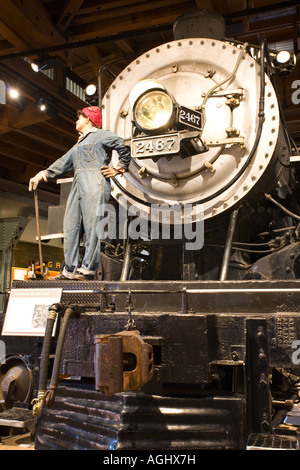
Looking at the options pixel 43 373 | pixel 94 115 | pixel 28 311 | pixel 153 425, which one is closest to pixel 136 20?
pixel 94 115

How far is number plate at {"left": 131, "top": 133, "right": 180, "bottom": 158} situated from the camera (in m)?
2.67

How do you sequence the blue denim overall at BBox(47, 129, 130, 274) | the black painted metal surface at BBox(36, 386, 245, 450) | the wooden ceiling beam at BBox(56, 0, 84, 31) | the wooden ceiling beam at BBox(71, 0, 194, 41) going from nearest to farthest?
the black painted metal surface at BBox(36, 386, 245, 450) < the blue denim overall at BBox(47, 129, 130, 274) < the wooden ceiling beam at BBox(56, 0, 84, 31) < the wooden ceiling beam at BBox(71, 0, 194, 41)

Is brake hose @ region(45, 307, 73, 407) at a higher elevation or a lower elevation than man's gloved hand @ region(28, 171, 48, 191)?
lower

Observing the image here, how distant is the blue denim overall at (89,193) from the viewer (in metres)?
2.82

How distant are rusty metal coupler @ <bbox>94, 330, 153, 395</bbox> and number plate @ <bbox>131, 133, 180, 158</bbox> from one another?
1.12 m

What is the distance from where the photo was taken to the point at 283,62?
3.05 metres

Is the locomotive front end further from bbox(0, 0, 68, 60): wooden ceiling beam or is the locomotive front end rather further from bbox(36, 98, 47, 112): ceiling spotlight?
bbox(36, 98, 47, 112): ceiling spotlight

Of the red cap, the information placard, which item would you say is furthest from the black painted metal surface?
the red cap

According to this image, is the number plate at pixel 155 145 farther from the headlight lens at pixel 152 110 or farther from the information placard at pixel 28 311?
the information placard at pixel 28 311

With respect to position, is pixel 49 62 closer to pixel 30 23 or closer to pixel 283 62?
pixel 30 23

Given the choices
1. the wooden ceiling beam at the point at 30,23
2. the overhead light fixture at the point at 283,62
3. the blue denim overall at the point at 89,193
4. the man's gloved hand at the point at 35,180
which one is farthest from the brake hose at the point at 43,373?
the wooden ceiling beam at the point at 30,23

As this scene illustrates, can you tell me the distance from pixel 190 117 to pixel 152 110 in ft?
0.73

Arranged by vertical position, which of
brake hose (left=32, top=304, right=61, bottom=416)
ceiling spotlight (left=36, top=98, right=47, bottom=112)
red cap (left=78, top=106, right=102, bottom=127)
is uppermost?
ceiling spotlight (left=36, top=98, right=47, bottom=112)
